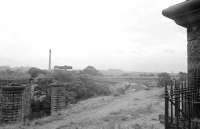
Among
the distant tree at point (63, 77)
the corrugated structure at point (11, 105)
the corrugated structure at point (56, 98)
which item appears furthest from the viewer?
the distant tree at point (63, 77)

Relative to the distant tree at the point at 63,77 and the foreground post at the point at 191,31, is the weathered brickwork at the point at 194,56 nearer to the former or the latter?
the foreground post at the point at 191,31

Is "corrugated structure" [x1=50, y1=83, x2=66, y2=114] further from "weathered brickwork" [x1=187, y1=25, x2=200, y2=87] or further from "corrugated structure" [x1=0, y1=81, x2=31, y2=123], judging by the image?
"weathered brickwork" [x1=187, y1=25, x2=200, y2=87]

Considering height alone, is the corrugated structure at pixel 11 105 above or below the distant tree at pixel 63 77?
below

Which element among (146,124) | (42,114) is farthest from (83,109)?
(146,124)

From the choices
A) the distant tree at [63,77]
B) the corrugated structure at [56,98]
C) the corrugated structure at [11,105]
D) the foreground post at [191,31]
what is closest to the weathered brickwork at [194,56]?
the foreground post at [191,31]

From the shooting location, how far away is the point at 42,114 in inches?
515

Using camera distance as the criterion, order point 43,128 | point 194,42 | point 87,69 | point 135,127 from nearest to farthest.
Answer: point 194,42
point 135,127
point 43,128
point 87,69

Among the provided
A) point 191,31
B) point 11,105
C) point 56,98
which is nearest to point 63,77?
point 56,98

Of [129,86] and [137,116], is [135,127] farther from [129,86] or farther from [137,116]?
[129,86]

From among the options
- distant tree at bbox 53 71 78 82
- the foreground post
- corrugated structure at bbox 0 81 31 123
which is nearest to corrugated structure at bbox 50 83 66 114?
corrugated structure at bbox 0 81 31 123

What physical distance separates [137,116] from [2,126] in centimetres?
624

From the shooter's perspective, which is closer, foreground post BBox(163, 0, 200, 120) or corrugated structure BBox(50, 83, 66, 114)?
foreground post BBox(163, 0, 200, 120)

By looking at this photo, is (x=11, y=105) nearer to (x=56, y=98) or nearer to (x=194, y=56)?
(x=56, y=98)

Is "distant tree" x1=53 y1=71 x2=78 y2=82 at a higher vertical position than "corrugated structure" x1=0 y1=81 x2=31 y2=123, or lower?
higher
